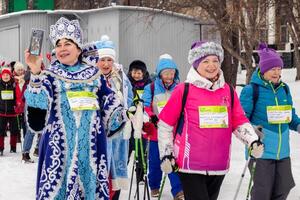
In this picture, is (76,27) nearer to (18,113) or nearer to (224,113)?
(224,113)

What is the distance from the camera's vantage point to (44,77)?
3947mm

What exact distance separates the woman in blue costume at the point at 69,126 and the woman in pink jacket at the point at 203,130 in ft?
1.66

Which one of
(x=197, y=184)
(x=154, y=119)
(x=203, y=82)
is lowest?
(x=197, y=184)

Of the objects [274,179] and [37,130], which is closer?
[37,130]

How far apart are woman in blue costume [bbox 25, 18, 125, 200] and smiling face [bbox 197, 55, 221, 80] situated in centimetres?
77

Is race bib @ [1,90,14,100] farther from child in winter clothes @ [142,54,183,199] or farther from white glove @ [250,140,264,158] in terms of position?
white glove @ [250,140,264,158]

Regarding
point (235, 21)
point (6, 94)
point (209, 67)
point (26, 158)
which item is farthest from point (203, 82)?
point (235, 21)

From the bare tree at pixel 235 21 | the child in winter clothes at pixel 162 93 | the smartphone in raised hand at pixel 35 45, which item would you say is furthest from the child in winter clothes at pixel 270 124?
the bare tree at pixel 235 21

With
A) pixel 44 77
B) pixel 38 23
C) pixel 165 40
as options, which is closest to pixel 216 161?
pixel 44 77

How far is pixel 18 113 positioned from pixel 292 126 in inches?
260

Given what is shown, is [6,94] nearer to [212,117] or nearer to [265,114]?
[265,114]

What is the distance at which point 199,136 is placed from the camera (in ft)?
13.9

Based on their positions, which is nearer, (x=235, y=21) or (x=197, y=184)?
(x=197, y=184)

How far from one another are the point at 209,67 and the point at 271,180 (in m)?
1.46
